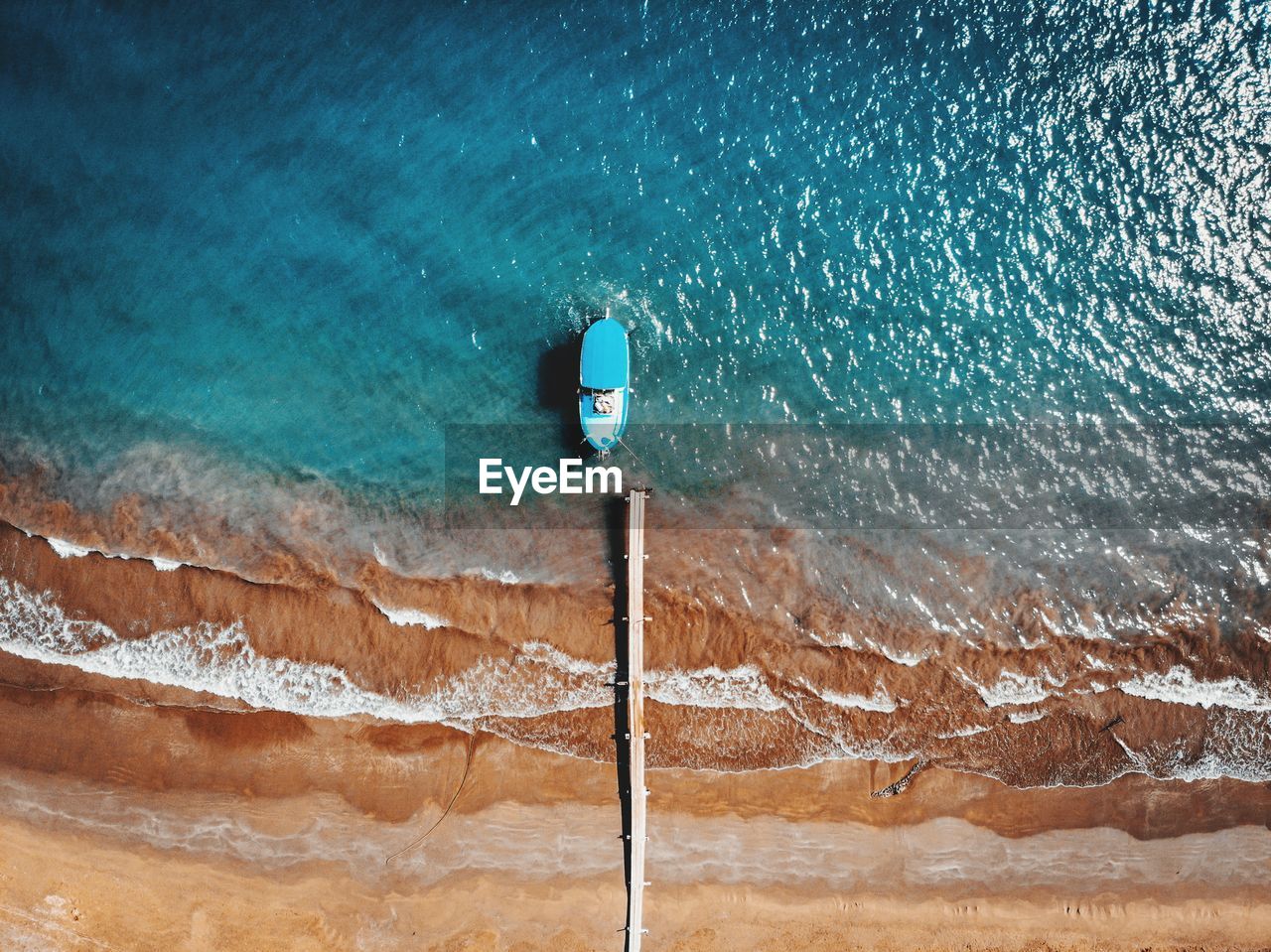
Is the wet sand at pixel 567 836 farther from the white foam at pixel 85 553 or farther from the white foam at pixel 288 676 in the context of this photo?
the white foam at pixel 85 553

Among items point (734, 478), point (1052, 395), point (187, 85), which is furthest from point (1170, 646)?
point (187, 85)

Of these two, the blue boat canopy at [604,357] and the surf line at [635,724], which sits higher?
the blue boat canopy at [604,357]

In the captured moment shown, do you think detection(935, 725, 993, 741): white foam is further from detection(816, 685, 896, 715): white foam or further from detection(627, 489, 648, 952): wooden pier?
detection(627, 489, 648, 952): wooden pier

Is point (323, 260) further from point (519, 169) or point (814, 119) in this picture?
point (814, 119)

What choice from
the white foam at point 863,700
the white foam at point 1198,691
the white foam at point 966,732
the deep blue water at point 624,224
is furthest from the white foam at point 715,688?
the white foam at point 1198,691

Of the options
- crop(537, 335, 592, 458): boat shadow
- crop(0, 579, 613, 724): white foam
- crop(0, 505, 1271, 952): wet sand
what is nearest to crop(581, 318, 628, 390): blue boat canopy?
crop(537, 335, 592, 458): boat shadow
